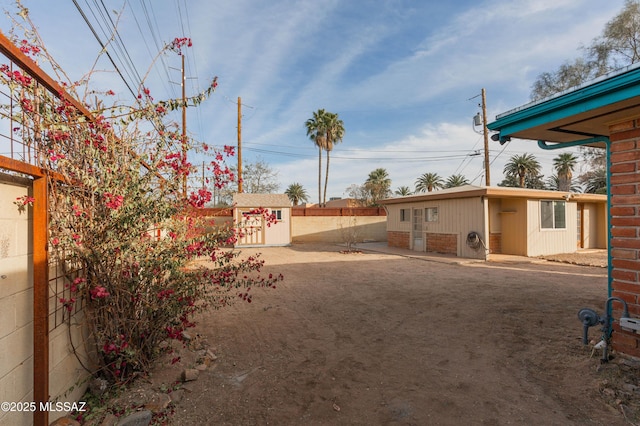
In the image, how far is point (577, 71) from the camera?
1620cm

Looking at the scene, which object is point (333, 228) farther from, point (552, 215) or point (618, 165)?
point (618, 165)

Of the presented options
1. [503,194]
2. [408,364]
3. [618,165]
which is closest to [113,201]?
[408,364]

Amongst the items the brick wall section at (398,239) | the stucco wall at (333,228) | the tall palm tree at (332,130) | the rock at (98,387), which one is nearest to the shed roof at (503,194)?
the brick wall section at (398,239)

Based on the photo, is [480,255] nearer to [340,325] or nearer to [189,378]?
[340,325]

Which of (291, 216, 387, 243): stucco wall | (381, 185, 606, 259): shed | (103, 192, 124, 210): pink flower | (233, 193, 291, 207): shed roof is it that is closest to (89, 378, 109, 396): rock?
(103, 192, 124, 210): pink flower

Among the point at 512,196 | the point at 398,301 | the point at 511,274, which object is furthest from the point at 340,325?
the point at 512,196

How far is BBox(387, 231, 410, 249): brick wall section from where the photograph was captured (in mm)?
14664

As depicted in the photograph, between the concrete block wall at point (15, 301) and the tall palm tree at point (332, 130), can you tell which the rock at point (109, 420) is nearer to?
the concrete block wall at point (15, 301)

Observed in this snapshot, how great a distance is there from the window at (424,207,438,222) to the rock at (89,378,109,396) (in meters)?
12.3

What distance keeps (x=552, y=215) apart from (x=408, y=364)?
462 inches

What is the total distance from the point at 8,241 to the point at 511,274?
930 cm

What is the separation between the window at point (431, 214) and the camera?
510 inches

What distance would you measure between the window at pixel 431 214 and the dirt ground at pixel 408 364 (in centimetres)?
679

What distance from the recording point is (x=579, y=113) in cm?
275
